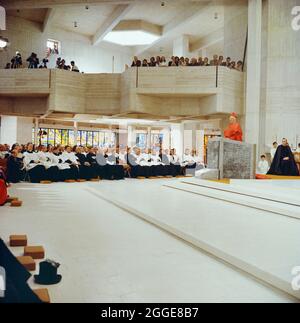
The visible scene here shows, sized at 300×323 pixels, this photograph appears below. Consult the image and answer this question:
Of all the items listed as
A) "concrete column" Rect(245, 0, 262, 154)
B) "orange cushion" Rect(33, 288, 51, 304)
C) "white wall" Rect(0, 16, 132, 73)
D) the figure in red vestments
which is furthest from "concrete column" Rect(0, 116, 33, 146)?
"orange cushion" Rect(33, 288, 51, 304)

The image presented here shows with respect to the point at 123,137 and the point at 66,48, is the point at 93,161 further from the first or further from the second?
the point at 123,137

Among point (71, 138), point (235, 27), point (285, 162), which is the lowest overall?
point (285, 162)

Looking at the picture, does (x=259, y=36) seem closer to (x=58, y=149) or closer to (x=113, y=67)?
(x=58, y=149)

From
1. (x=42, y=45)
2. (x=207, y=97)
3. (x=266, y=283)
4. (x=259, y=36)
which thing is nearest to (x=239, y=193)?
(x=266, y=283)

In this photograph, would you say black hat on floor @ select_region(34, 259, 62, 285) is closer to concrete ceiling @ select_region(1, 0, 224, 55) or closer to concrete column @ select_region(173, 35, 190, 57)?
concrete ceiling @ select_region(1, 0, 224, 55)

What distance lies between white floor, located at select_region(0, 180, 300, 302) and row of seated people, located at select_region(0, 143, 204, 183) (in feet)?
18.4

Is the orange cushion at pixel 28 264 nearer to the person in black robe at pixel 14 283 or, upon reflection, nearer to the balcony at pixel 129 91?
the person in black robe at pixel 14 283

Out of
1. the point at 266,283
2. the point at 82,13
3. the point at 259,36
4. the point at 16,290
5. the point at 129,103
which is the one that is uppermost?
the point at 82,13

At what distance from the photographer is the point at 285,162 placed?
12.2 metres

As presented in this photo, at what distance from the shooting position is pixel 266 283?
3295 mm

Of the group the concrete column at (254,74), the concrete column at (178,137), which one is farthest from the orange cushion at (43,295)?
the concrete column at (178,137)

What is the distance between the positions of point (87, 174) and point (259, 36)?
9.64 meters

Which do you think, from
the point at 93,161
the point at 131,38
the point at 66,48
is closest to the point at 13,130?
the point at 66,48

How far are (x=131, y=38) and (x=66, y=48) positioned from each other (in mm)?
4141
